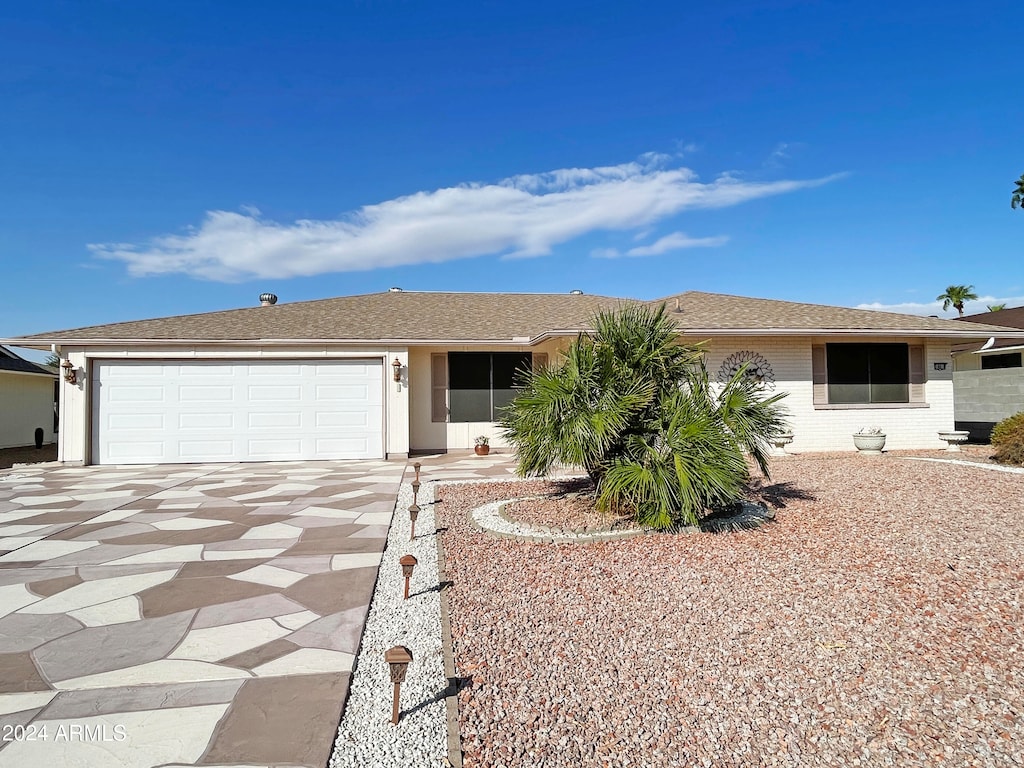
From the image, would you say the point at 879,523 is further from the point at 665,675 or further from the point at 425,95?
the point at 425,95

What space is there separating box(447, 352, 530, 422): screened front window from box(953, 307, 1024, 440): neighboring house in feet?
41.0

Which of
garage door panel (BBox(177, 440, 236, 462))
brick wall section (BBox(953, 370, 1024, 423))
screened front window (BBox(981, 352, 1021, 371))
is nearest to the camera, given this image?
garage door panel (BBox(177, 440, 236, 462))

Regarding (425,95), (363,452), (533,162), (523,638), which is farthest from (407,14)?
(523,638)

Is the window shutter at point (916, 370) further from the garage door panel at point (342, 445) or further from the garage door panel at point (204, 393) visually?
the garage door panel at point (204, 393)

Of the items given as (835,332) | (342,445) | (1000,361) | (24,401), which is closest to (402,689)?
(342,445)

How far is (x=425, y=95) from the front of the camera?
12.7m

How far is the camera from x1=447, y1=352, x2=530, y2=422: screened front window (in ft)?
43.5

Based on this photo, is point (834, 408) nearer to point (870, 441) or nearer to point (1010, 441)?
point (870, 441)

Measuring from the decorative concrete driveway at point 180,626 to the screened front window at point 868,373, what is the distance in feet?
34.8

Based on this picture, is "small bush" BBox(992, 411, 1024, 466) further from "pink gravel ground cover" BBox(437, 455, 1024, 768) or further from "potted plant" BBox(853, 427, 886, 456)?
"pink gravel ground cover" BBox(437, 455, 1024, 768)

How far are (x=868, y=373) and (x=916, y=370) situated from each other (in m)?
1.16

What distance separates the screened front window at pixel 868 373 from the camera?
1203 cm

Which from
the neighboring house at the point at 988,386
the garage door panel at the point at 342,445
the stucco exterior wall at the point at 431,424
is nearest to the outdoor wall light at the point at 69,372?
the garage door panel at the point at 342,445

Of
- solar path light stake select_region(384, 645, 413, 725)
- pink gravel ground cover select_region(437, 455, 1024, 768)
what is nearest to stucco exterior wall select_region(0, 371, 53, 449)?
pink gravel ground cover select_region(437, 455, 1024, 768)
